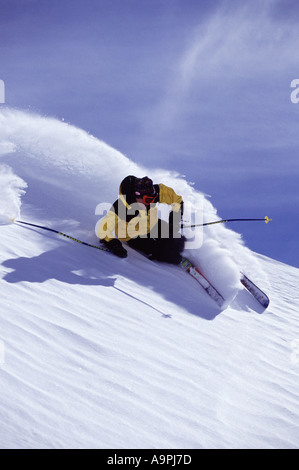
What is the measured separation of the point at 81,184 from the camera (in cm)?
978

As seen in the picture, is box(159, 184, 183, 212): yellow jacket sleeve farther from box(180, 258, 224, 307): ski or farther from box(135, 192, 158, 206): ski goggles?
box(180, 258, 224, 307): ski

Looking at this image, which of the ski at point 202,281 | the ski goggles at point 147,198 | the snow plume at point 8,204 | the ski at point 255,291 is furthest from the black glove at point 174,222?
the snow plume at point 8,204

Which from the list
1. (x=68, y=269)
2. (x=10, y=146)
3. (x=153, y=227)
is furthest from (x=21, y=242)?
(x=10, y=146)

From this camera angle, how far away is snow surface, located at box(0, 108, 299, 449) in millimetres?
3143

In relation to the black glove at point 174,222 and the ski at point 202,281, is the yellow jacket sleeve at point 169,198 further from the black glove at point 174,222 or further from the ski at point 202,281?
the ski at point 202,281

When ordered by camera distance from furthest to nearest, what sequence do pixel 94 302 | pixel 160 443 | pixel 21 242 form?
pixel 21 242
pixel 94 302
pixel 160 443

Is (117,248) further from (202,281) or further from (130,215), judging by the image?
(202,281)

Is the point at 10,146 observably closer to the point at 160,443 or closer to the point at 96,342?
the point at 96,342

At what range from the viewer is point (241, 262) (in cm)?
808

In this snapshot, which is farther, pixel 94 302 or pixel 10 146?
pixel 10 146

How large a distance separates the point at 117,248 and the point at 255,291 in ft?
8.94

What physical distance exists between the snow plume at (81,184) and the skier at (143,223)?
530 mm
